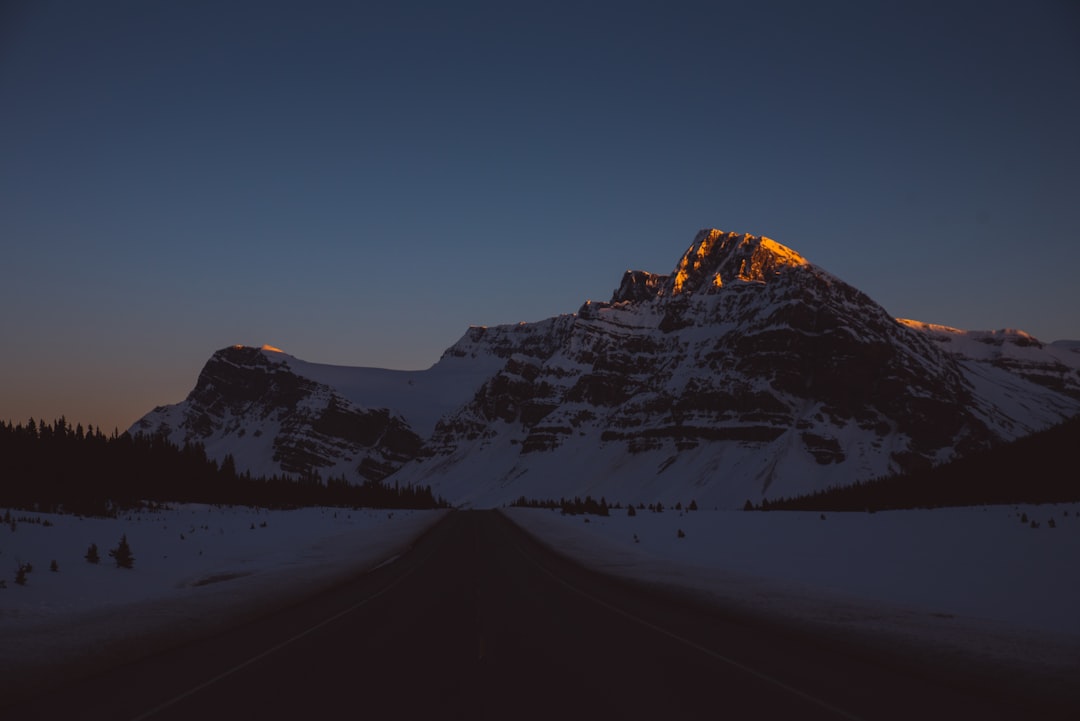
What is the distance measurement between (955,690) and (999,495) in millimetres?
26220

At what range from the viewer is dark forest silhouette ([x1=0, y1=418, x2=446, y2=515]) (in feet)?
165

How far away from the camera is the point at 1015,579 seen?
18516 mm

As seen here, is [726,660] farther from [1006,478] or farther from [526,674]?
[1006,478]

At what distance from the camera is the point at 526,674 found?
10.5m

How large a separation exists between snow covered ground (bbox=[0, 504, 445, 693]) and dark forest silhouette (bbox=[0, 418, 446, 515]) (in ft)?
29.9

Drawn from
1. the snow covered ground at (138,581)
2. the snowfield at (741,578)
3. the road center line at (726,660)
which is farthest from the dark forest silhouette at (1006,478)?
the snow covered ground at (138,581)

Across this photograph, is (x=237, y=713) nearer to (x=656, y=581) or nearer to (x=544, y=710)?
(x=544, y=710)

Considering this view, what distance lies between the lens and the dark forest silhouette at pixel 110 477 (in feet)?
165

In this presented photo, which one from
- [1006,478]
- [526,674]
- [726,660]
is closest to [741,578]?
[726,660]

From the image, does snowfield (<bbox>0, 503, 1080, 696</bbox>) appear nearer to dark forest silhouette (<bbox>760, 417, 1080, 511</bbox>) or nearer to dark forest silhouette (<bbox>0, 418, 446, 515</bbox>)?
dark forest silhouette (<bbox>760, 417, 1080, 511</bbox>)

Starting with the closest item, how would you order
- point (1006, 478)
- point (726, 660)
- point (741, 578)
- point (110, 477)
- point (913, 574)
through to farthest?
point (726, 660)
point (913, 574)
point (741, 578)
point (1006, 478)
point (110, 477)

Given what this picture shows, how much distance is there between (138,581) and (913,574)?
71.1ft

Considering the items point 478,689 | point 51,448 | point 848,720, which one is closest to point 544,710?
point 478,689

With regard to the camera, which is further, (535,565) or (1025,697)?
(535,565)
